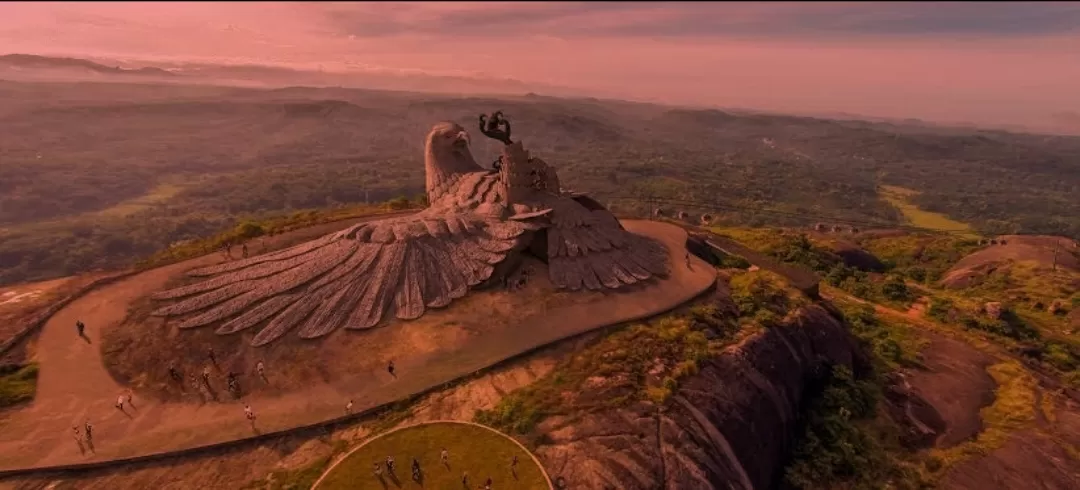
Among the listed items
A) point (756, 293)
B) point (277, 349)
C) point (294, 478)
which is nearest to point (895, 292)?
point (756, 293)

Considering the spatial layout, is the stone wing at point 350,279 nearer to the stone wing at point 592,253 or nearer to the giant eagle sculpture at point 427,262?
the giant eagle sculpture at point 427,262

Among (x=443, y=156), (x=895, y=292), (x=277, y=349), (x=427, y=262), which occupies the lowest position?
(x=895, y=292)

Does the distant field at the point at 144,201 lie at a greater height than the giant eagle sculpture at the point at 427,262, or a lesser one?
lesser

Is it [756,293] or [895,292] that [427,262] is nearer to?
[756,293]

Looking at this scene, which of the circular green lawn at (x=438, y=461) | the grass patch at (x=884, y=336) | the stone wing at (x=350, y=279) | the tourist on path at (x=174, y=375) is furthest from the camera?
the grass patch at (x=884, y=336)

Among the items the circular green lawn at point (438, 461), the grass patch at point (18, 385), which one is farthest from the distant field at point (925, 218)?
the grass patch at point (18, 385)

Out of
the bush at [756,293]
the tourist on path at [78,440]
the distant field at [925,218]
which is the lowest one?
the distant field at [925,218]
